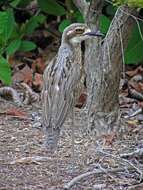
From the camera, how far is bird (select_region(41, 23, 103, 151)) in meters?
4.57

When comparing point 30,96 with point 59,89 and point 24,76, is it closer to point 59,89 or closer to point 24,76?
point 24,76

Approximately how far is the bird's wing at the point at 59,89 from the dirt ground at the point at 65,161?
0.40 metres

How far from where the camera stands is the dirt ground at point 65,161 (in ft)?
15.4

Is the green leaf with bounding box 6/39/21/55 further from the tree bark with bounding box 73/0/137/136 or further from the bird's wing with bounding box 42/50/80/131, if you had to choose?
the bird's wing with bounding box 42/50/80/131

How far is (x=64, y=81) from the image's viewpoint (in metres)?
4.64

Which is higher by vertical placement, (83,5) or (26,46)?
(83,5)

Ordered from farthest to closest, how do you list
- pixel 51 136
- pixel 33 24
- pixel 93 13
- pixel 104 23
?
pixel 33 24 → pixel 104 23 → pixel 93 13 → pixel 51 136

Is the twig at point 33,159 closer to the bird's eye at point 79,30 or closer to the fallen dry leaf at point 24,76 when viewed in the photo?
the bird's eye at point 79,30

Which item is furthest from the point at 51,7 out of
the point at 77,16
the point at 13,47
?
the point at 13,47

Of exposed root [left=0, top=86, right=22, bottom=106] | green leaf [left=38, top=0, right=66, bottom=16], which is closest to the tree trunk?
exposed root [left=0, top=86, right=22, bottom=106]

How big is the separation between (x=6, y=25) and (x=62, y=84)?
2.10 meters

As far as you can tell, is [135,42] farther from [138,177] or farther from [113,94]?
[138,177]

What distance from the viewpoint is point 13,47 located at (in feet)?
23.0

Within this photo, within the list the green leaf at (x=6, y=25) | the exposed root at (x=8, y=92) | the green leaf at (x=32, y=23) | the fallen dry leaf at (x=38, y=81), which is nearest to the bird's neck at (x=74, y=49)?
the green leaf at (x=6, y=25)
